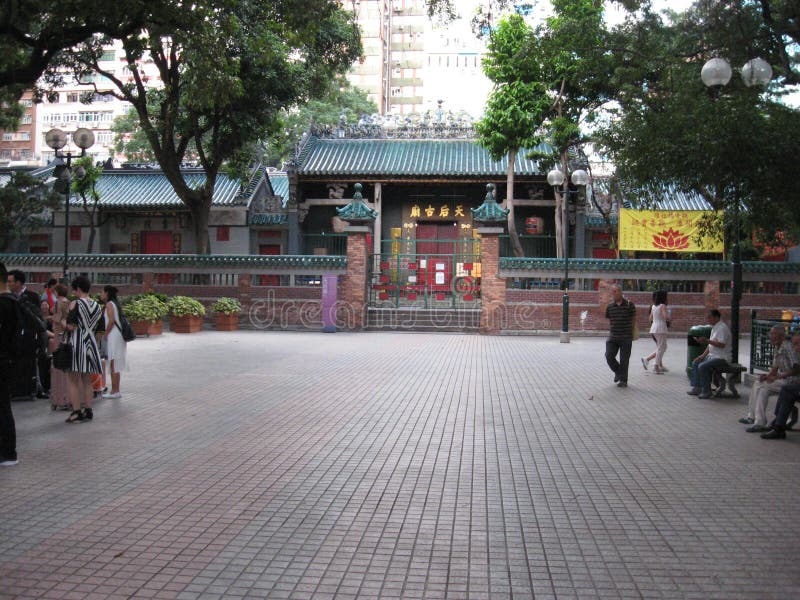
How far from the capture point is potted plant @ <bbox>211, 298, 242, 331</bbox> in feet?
73.9

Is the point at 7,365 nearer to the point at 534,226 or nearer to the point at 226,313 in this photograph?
the point at 226,313

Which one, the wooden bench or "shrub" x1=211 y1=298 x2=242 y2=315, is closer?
the wooden bench

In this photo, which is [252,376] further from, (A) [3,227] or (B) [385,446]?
(A) [3,227]

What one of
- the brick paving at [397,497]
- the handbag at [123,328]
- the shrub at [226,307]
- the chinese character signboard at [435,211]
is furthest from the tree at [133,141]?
the brick paving at [397,497]

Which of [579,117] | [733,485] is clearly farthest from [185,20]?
[579,117]

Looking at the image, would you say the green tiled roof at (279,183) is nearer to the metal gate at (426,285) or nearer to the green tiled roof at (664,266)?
the metal gate at (426,285)

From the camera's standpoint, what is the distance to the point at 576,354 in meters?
17.3

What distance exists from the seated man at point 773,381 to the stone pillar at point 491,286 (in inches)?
528

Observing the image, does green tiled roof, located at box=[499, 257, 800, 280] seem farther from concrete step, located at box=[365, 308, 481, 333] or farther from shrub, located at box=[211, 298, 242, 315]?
shrub, located at box=[211, 298, 242, 315]

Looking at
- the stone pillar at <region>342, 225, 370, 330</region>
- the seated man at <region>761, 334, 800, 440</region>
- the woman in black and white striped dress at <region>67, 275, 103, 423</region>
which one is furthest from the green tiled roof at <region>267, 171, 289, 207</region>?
the seated man at <region>761, 334, 800, 440</region>

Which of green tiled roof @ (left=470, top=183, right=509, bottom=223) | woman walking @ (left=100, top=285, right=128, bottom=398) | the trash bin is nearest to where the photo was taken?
woman walking @ (left=100, top=285, right=128, bottom=398)

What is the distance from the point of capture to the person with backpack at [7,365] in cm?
669

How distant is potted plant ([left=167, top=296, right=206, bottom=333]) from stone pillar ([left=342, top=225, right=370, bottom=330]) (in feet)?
14.4

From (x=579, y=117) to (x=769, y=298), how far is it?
27.4 ft
